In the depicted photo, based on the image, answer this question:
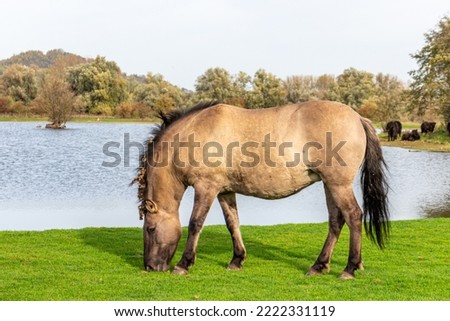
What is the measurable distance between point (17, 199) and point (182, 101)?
59.7m

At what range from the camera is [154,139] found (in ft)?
25.2

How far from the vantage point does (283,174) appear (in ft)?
23.5

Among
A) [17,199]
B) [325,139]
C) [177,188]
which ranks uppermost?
[325,139]

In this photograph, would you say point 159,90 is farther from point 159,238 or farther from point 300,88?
point 159,238

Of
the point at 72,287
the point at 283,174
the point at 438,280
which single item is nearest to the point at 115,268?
the point at 72,287

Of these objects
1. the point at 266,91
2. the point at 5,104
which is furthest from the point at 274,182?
the point at 5,104

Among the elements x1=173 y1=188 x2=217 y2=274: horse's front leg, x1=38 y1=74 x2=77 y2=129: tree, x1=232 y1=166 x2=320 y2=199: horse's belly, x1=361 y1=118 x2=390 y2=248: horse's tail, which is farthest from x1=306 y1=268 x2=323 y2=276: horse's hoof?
x1=38 y1=74 x2=77 y2=129: tree

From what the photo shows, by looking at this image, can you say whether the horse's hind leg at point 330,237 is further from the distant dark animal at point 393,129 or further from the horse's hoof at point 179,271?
the distant dark animal at point 393,129

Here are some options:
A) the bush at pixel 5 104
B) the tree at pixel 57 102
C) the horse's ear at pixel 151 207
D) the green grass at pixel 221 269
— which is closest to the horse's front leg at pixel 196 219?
the green grass at pixel 221 269

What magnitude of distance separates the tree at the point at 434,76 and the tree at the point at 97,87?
42205 mm

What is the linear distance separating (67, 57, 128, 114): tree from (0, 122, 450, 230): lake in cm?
4255

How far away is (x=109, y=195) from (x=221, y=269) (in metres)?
12.0

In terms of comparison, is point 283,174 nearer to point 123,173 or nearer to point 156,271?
point 156,271

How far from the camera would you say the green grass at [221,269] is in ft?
20.7
